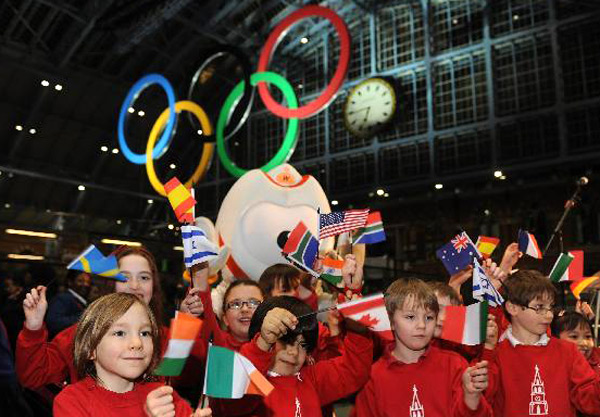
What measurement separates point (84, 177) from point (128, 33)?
4.89 metres

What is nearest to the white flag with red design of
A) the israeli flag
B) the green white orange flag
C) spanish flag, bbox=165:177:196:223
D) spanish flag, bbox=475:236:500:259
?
the israeli flag

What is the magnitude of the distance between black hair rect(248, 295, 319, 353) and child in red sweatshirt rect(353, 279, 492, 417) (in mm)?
352

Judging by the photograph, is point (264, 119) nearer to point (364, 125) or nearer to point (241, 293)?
point (364, 125)

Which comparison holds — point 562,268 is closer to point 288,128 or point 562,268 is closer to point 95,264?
point 95,264

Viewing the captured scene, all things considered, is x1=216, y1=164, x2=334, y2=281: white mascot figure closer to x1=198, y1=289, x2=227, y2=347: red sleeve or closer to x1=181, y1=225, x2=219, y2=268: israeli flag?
x1=198, y1=289, x2=227, y2=347: red sleeve

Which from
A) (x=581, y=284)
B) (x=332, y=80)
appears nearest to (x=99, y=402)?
(x=581, y=284)

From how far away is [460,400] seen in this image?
2.59m

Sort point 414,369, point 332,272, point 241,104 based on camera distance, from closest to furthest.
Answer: point 414,369 → point 332,272 → point 241,104

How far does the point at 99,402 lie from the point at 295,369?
2.99 feet

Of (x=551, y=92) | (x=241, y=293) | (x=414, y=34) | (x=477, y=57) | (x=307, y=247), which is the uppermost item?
(x=414, y=34)

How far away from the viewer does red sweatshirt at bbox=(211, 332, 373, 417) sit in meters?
2.65

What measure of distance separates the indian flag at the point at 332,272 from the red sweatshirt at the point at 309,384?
0.33 meters

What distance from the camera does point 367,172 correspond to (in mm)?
16188

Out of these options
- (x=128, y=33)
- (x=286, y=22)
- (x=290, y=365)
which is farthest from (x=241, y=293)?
(x=128, y=33)
